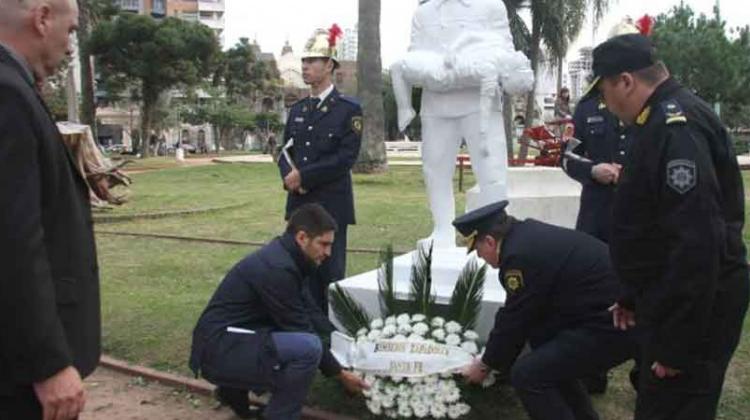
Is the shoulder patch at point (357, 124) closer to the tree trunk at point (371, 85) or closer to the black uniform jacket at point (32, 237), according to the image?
the black uniform jacket at point (32, 237)

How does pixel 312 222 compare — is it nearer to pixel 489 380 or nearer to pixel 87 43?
pixel 489 380

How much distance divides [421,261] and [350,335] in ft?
1.92

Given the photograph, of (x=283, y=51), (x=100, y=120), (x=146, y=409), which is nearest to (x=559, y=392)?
(x=146, y=409)

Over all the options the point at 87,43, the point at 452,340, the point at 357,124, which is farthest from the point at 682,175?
the point at 87,43

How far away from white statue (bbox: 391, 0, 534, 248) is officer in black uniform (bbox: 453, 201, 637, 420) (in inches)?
60.9

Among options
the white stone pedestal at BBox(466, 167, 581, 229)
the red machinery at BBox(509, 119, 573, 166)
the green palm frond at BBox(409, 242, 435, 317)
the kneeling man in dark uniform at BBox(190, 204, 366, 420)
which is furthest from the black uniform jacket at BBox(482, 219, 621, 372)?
the red machinery at BBox(509, 119, 573, 166)

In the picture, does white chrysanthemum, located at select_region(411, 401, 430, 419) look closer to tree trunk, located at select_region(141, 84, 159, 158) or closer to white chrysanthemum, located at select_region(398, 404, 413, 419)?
white chrysanthemum, located at select_region(398, 404, 413, 419)

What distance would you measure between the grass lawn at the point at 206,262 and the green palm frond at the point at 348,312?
412 mm

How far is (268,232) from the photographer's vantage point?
10.9m

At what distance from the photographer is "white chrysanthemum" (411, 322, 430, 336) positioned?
4.05 m

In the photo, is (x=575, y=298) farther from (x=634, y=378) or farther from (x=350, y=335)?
(x=350, y=335)

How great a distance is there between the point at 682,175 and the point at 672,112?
0.21m

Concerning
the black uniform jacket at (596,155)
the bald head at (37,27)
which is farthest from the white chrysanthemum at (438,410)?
the bald head at (37,27)

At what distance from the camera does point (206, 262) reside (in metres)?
8.70
